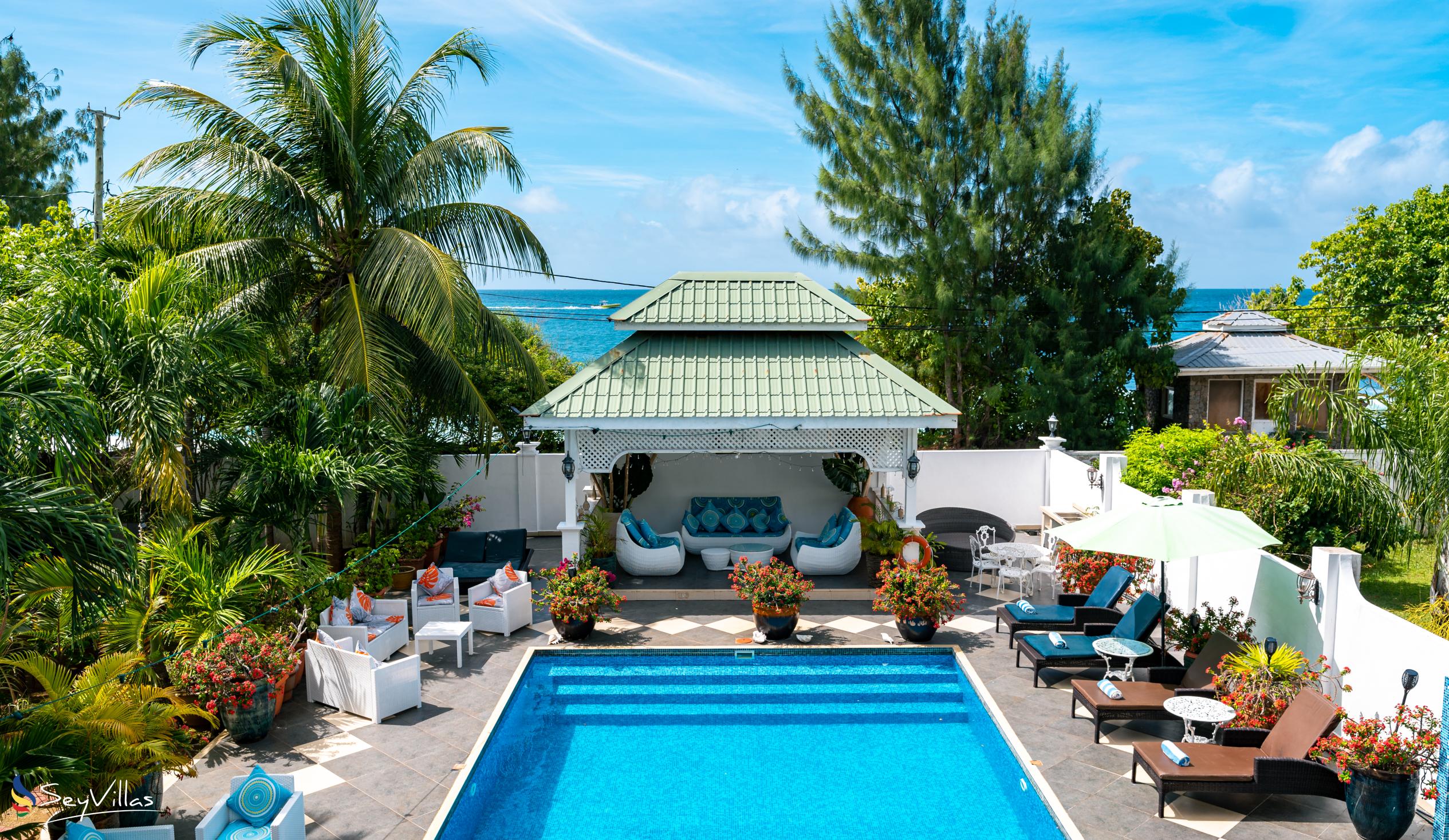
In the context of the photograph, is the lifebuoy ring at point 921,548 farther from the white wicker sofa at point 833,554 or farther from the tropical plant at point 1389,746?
the tropical plant at point 1389,746

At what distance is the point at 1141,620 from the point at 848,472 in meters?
6.80

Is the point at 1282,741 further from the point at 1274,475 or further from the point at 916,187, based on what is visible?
the point at 916,187

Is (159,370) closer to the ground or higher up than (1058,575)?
higher up

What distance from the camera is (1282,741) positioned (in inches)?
261

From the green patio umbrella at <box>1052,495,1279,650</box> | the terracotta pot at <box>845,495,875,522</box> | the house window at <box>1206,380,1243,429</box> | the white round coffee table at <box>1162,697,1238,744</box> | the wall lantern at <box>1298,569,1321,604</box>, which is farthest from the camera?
the house window at <box>1206,380,1243,429</box>

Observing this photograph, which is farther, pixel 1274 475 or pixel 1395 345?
pixel 1274 475

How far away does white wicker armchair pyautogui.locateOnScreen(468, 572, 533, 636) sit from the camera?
36.1 feet

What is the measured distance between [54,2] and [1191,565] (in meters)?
16.5

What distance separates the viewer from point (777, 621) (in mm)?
10570

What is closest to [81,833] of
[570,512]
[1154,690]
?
[570,512]

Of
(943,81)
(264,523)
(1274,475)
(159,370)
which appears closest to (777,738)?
(264,523)

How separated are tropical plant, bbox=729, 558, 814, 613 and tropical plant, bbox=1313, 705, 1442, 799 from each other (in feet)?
17.9

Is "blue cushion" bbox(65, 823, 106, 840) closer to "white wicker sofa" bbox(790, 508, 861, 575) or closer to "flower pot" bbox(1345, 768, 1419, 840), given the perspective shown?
"flower pot" bbox(1345, 768, 1419, 840)

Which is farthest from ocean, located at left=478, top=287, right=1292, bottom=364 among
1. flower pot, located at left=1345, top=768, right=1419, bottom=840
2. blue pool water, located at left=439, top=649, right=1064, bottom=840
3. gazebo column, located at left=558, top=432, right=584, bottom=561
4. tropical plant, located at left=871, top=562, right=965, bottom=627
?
flower pot, located at left=1345, top=768, right=1419, bottom=840
